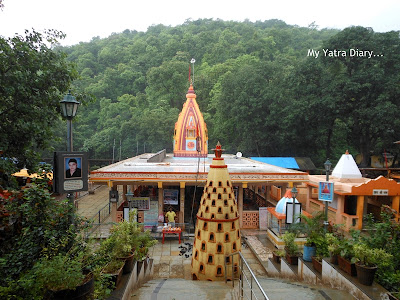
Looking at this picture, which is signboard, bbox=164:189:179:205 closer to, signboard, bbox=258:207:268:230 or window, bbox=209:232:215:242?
signboard, bbox=258:207:268:230

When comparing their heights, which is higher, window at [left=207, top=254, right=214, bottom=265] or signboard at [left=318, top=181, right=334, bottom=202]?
signboard at [left=318, top=181, right=334, bottom=202]

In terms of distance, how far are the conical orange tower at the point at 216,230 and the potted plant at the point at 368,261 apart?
2.70 meters

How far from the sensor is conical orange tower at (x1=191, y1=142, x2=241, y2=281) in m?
6.93

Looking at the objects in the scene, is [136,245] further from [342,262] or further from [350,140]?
[350,140]

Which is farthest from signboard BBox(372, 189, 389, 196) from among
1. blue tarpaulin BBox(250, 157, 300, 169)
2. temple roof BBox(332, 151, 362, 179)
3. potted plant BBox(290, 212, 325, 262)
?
blue tarpaulin BBox(250, 157, 300, 169)

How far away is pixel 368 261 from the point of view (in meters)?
5.34

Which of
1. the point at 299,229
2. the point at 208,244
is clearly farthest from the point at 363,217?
the point at 208,244

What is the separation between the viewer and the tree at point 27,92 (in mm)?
8336

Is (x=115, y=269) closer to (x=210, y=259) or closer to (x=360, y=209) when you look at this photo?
(x=210, y=259)

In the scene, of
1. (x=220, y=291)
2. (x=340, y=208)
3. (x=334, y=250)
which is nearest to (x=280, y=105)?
(x=340, y=208)

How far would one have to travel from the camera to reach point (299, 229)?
7.93 m

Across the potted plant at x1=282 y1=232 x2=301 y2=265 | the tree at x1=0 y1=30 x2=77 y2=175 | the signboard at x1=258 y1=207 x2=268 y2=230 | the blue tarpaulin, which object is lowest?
the signboard at x1=258 y1=207 x2=268 y2=230

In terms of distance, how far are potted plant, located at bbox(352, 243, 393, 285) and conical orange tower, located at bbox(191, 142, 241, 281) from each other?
2.70m

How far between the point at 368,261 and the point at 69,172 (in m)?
5.79
